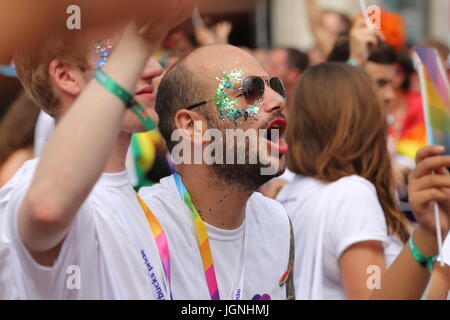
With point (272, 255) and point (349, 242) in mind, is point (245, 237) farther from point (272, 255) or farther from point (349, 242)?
point (349, 242)

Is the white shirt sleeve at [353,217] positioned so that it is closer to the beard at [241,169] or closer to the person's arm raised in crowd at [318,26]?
the beard at [241,169]

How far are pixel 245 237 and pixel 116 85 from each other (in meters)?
0.93

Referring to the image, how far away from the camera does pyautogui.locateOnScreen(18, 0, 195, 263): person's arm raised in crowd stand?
5.07ft

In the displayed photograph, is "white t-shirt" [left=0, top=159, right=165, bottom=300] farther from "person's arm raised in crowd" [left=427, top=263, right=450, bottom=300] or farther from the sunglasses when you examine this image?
"person's arm raised in crowd" [left=427, top=263, right=450, bottom=300]

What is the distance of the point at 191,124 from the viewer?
7.70 feet

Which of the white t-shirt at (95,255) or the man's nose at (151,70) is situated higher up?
the man's nose at (151,70)

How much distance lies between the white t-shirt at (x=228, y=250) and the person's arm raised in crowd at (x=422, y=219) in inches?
14.3

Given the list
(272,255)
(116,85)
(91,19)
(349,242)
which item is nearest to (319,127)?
(349,242)

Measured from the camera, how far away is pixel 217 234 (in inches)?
90.9

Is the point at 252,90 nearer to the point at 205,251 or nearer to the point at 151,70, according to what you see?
the point at 151,70

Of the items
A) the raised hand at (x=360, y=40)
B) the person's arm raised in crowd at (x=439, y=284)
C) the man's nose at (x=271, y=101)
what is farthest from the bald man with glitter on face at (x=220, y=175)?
the raised hand at (x=360, y=40)

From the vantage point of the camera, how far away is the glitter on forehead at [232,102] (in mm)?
2256

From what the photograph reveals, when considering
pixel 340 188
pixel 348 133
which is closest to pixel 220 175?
pixel 340 188

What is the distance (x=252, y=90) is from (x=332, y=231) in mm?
1078
